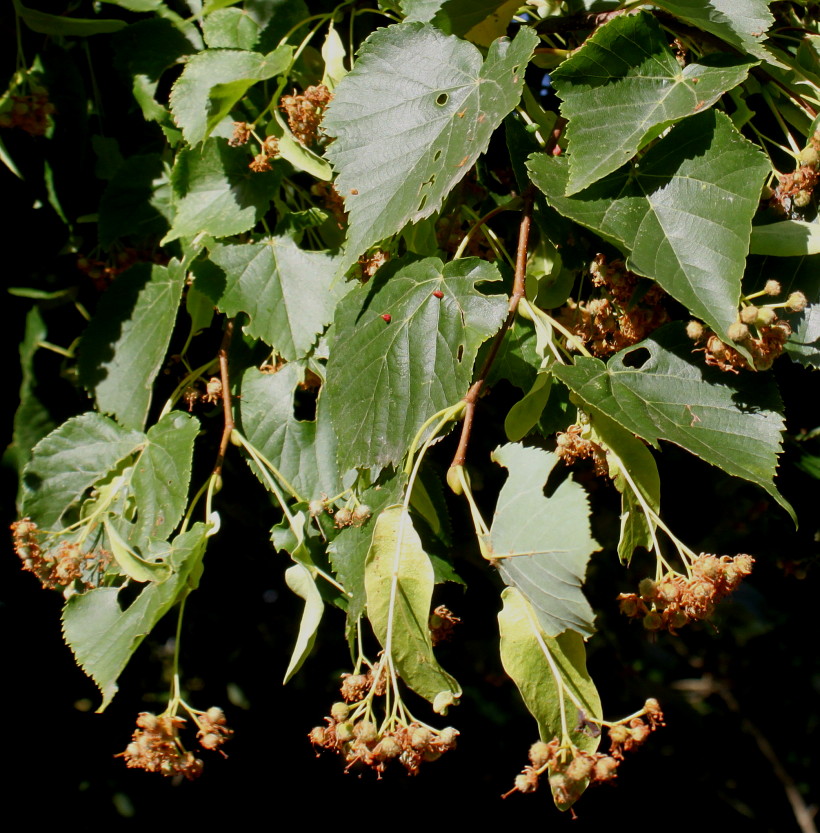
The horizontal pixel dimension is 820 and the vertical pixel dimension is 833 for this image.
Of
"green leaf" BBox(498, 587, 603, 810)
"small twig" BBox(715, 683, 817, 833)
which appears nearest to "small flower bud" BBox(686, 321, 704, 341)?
"green leaf" BBox(498, 587, 603, 810)

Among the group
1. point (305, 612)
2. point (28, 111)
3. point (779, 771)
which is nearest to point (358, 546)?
point (305, 612)

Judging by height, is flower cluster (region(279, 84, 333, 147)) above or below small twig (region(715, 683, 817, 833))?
above

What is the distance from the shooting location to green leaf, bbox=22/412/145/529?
126cm

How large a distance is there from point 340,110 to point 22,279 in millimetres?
930

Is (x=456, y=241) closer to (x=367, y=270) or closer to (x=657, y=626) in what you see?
(x=367, y=270)

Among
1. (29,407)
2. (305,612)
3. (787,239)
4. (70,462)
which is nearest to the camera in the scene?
(787,239)

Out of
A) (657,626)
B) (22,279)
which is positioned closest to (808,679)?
(657,626)

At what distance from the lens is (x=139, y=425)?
49.6 inches

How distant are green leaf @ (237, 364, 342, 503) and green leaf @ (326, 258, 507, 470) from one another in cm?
17

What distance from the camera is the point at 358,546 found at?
1.01 m

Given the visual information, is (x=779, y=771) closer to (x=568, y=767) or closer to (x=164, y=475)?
(x=568, y=767)

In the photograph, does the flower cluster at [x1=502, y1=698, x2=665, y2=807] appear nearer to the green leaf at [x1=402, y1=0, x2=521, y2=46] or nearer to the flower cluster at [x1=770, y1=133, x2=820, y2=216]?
the flower cluster at [x1=770, y1=133, x2=820, y2=216]

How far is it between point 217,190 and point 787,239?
2.56 ft

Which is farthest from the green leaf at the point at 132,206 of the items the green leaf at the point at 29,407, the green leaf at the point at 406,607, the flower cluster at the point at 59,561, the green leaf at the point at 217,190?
the green leaf at the point at 406,607
